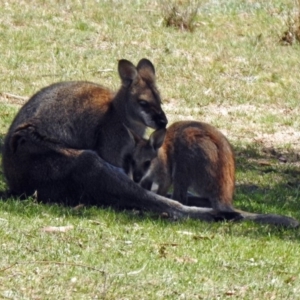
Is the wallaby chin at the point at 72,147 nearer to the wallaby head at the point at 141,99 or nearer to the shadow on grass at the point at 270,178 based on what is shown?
the wallaby head at the point at 141,99

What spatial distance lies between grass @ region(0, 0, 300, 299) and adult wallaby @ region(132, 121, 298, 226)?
1.01ft

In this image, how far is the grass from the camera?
20.5 feet

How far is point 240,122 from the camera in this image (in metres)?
13.6

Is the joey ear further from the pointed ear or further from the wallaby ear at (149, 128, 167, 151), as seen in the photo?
the pointed ear

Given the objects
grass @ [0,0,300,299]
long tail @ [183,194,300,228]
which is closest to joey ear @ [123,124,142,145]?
grass @ [0,0,300,299]

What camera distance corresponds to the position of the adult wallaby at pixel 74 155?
327 inches

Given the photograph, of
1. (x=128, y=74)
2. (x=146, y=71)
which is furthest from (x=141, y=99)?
(x=146, y=71)

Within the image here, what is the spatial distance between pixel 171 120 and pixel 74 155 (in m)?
5.00

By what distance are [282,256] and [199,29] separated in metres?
10.3

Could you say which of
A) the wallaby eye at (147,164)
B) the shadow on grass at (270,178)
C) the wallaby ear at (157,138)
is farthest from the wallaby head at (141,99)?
the shadow on grass at (270,178)

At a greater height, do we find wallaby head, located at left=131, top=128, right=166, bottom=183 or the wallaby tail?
wallaby head, located at left=131, top=128, right=166, bottom=183

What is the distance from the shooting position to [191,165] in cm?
835

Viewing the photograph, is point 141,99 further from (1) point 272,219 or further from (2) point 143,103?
(1) point 272,219

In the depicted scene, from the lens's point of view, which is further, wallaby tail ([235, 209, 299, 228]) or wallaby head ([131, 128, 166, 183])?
wallaby head ([131, 128, 166, 183])
